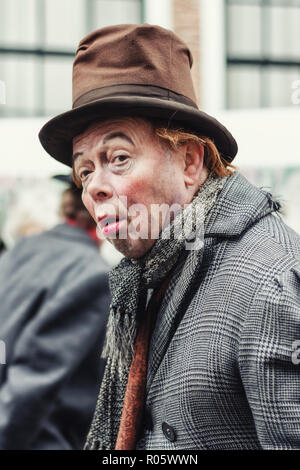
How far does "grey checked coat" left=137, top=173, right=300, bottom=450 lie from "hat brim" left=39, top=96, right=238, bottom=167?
169 millimetres

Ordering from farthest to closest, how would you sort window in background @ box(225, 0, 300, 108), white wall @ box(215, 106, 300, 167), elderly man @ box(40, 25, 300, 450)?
window in background @ box(225, 0, 300, 108) < white wall @ box(215, 106, 300, 167) < elderly man @ box(40, 25, 300, 450)

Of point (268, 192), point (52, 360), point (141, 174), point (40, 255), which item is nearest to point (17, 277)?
point (40, 255)

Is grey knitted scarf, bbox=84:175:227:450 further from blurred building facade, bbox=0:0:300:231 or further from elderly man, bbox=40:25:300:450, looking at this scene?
blurred building facade, bbox=0:0:300:231

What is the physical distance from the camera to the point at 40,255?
2676 mm

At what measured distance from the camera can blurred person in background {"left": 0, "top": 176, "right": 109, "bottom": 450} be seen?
2.40 metres

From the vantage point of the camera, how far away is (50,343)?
2.44 meters

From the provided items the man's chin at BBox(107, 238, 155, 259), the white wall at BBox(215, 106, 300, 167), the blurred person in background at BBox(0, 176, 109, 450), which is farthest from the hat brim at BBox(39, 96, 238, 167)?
the white wall at BBox(215, 106, 300, 167)

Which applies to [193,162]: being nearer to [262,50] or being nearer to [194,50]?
[194,50]

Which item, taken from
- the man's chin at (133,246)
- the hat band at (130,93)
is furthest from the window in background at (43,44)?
the man's chin at (133,246)

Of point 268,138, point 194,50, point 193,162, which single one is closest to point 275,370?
point 193,162

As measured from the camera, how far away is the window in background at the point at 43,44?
25.3ft

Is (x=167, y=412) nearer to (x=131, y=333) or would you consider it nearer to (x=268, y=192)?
(x=131, y=333)

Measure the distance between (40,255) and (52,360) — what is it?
524mm

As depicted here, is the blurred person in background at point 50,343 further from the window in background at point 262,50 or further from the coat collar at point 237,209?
the window in background at point 262,50
